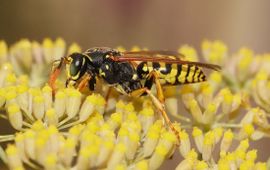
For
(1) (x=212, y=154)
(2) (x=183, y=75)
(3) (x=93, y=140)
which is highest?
(2) (x=183, y=75)

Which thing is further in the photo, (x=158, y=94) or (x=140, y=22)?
(x=140, y=22)

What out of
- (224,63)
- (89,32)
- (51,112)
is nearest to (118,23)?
(89,32)

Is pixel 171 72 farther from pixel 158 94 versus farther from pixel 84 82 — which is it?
pixel 84 82

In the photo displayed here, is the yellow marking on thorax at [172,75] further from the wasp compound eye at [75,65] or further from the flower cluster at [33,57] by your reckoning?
the flower cluster at [33,57]

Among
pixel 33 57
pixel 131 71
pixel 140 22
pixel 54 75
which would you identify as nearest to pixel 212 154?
pixel 131 71

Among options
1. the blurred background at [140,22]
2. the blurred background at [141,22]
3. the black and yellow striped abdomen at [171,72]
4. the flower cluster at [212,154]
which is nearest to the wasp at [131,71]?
the black and yellow striped abdomen at [171,72]

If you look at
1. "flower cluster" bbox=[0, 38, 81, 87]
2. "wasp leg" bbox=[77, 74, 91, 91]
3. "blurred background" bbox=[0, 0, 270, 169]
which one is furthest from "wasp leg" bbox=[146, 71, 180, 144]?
"blurred background" bbox=[0, 0, 270, 169]

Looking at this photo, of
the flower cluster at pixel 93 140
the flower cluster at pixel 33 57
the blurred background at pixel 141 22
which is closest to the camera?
the flower cluster at pixel 93 140
